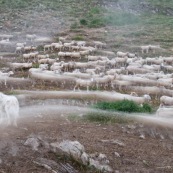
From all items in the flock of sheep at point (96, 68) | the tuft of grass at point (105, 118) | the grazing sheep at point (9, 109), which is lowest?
the flock of sheep at point (96, 68)

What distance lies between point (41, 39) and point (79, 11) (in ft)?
54.9

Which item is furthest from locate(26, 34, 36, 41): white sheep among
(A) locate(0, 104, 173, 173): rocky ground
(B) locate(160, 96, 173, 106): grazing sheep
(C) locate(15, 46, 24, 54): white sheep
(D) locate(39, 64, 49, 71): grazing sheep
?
(A) locate(0, 104, 173, 173): rocky ground

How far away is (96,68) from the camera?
28.5 m

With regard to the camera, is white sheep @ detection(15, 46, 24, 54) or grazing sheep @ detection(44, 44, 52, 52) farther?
grazing sheep @ detection(44, 44, 52, 52)

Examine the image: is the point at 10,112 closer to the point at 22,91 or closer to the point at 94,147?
the point at 94,147

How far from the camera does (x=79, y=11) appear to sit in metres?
53.7

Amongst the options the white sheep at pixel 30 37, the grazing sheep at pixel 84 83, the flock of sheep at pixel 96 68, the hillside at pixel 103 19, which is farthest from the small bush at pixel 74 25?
the grazing sheep at pixel 84 83

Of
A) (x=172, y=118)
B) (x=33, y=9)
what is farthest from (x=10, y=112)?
(x=33, y=9)

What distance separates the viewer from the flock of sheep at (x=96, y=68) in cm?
2495

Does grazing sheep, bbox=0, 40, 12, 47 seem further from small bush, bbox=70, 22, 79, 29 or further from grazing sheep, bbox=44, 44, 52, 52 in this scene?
small bush, bbox=70, 22, 79, 29

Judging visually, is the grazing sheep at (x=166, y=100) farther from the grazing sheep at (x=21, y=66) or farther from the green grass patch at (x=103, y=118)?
the grazing sheep at (x=21, y=66)

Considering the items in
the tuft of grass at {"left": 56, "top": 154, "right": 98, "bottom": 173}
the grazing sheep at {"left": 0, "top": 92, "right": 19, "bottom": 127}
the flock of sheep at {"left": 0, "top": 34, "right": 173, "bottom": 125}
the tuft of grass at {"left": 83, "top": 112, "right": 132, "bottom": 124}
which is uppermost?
the grazing sheep at {"left": 0, "top": 92, "right": 19, "bottom": 127}

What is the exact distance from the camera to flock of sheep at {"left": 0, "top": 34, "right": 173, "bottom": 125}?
2495cm

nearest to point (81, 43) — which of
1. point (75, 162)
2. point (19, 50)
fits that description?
point (19, 50)
